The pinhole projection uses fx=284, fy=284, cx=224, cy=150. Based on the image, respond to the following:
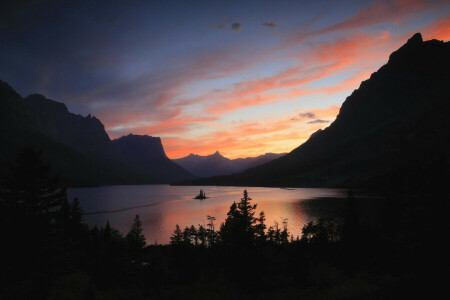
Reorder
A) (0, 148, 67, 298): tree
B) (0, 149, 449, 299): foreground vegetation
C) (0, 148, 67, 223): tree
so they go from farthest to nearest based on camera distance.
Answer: (0, 148, 67, 223): tree
(0, 148, 67, 298): tree
(0, 149, 449, 299): foreground vegetation

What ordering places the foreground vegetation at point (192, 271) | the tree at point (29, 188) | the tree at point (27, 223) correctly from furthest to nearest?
the tree at point (29, 188) → the tree at point (27, 223) → the foreground vegetation at point (192, 271)

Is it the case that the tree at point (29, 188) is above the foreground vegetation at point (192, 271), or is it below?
above

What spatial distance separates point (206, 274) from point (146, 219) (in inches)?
4080

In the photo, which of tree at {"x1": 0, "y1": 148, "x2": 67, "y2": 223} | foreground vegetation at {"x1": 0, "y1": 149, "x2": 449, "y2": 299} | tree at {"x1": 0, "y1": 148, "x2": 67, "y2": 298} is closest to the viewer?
foreground vegetation at {"x1": 0, "y1": 149, "x2": 449, "y2": 299}

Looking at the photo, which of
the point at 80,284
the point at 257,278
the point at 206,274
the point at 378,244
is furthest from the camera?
the point at 378,244

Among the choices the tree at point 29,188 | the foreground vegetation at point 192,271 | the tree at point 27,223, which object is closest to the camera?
the foreground vegetation at point 192,271

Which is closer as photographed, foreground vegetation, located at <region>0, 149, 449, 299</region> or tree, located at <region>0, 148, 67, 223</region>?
foreground vegetation, located at <region>0, 149, 449, 299</region>

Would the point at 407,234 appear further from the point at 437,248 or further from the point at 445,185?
the point at 445,185

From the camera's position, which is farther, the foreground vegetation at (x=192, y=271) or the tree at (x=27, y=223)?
the tree at (x=27, y=223)

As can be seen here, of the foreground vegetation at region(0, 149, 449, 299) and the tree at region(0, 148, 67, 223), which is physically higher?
the tree at region(0, 148, 67, 223)

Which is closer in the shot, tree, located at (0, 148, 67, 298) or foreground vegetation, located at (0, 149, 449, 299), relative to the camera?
foreground vegetation, located at (0, 149, 449, 299)

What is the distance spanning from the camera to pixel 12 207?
64.6 ft

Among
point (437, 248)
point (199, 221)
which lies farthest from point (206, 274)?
point (199, 221)

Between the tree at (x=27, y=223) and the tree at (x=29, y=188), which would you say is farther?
the tree at (x=29, y=188)
